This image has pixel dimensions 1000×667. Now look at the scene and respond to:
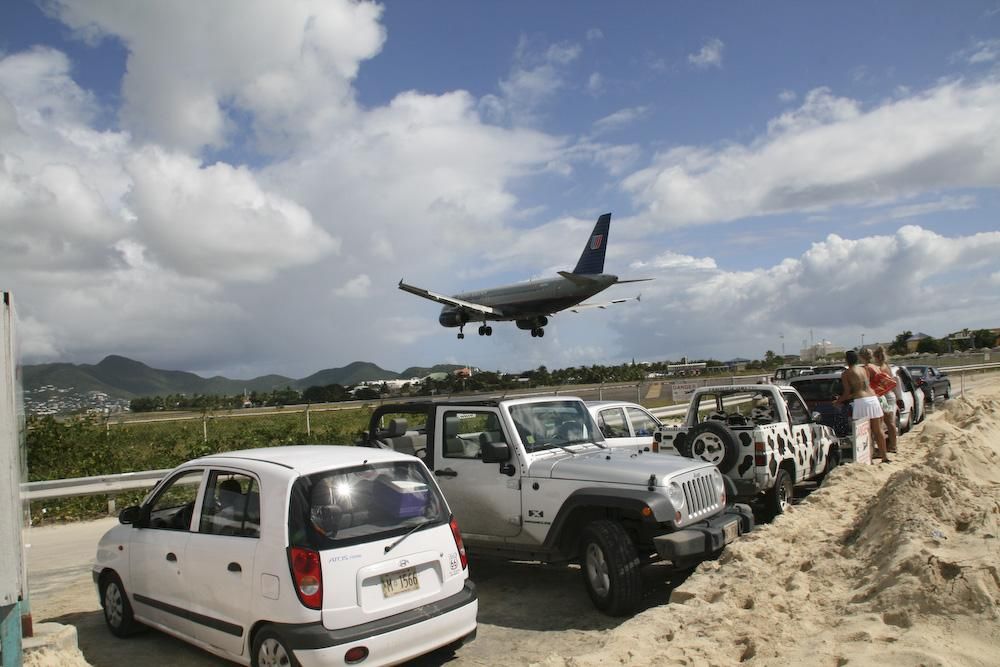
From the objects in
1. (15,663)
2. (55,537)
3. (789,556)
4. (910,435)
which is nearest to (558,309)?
(910,435)

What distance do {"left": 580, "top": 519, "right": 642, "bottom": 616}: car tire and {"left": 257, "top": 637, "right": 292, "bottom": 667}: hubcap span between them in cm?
282

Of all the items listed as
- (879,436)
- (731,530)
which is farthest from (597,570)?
(879,436)

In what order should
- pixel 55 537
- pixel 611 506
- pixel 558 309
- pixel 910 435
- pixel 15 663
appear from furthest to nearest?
pixel 558 309, pixel 910 435, pixel 55 537, pixel 611 506, pixel 15 663

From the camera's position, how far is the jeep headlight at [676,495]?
6472 millimetres

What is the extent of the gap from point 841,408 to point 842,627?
361 inches

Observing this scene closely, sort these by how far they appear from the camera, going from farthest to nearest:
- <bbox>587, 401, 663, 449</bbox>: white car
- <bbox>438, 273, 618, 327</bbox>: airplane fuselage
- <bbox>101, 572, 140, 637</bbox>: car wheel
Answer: <bbox>438, 273, 618, 327</bbox>: airplane fuselage → <bbox>587, 401, 663, 449</bbox>: white car → <bbox>101, 572, 140, 637</bbox>: car wheel

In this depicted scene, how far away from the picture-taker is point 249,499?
5.20m

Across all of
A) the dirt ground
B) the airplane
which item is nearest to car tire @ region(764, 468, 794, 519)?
the dirt ground

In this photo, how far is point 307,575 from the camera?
4648mm

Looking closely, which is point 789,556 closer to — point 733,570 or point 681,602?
point 733,570

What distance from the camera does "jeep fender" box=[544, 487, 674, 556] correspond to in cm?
630

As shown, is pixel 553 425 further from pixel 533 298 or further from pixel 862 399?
pixel 533 298

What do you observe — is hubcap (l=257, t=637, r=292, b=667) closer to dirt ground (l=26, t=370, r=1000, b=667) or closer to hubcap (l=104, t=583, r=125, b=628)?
dirt ground (l=26, t=370, r=1000, b=667)

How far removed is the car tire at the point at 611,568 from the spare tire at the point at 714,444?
2.97 m
